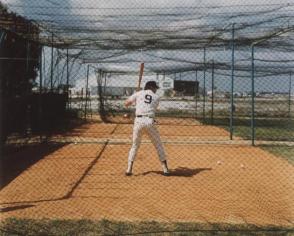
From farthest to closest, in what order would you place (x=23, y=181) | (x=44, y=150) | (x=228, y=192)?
(x=44, y=150) → (x=23, y=181) → (x=228, y=192)

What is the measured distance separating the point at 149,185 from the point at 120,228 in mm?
2492

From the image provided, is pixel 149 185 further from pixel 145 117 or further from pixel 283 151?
pixel 283 151

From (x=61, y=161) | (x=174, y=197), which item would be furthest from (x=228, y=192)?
(x=61, y=161)

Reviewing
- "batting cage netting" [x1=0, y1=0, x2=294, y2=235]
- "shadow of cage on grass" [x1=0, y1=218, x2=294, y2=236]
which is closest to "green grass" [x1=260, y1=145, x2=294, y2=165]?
"batting cage netting" [x1=0, y1=0, x2=294, y2=235]

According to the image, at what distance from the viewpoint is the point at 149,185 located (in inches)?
307

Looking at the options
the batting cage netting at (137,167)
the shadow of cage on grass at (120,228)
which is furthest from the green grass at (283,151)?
the shadow of cage on grass at (120,228)

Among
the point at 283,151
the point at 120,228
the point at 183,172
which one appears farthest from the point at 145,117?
the point at 283,151

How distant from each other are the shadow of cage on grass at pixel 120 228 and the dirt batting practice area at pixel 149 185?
0.23m

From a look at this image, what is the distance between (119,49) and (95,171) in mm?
7319

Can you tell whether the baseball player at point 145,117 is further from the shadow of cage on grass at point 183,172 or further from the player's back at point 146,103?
the shadow of cage on grass at point 183,172

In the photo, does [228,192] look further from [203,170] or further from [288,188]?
[203,170]

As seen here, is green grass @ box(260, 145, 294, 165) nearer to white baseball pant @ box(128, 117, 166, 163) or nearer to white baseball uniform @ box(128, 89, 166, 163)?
white baseball pant @ box(128, 117, 166, 163)

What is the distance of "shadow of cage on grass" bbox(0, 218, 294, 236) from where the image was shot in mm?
5184

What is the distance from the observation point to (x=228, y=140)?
14664 mm
